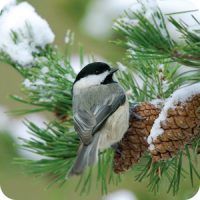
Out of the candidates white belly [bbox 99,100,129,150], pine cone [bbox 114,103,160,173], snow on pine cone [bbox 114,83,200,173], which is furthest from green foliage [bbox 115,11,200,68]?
white belly [bbox 99,100,129,150]

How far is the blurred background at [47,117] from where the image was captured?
1.74 meters

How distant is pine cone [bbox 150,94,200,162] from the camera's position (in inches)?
50.0

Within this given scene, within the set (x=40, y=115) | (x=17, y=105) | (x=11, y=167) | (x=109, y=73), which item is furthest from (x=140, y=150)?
(x=17, y=105)

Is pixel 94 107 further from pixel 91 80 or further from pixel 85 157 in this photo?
pixel 85 157

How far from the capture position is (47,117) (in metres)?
2.43

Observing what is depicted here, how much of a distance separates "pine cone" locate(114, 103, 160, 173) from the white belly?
32 millimetres

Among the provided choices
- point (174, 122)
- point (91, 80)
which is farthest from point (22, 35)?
point (174, 122)

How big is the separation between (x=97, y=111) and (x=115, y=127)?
120 millimetres

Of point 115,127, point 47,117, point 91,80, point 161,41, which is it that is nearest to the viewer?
Result: point 161,41

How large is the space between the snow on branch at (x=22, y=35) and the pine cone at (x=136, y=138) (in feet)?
1.08

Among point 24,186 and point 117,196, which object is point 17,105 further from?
point 117,196

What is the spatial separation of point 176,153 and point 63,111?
14.9 inches

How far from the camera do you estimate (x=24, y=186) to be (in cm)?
272

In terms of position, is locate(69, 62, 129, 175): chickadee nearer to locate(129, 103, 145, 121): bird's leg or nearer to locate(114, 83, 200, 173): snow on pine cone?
locate(129, 103, 145, 121): bird's leg
